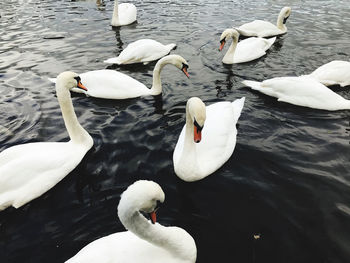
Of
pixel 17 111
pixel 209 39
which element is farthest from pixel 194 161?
pixel 209 39

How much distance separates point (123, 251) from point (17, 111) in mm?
5731

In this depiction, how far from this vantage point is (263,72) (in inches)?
371

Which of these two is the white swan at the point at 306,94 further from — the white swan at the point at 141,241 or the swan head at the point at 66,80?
the white swan at the point at 141,241

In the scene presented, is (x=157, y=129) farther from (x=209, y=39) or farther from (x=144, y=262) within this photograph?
(x=209, y=39)

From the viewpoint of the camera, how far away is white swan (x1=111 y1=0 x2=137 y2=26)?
14.4 meters

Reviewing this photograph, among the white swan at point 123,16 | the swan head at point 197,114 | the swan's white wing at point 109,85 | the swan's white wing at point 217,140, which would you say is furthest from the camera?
the white swan at point 123,16

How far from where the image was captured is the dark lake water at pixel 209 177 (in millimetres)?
3873

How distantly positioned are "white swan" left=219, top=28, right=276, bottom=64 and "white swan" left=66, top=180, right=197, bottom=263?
7.88 metres

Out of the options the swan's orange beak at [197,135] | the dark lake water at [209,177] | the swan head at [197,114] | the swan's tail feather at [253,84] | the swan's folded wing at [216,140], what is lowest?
the dark lake water at [209,177]

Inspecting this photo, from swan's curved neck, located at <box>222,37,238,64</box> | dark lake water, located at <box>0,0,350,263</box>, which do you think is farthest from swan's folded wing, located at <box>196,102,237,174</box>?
swan's curved neck, located at <box>222,37,238,64</box>

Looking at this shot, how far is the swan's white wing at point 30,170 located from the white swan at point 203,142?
1.97m

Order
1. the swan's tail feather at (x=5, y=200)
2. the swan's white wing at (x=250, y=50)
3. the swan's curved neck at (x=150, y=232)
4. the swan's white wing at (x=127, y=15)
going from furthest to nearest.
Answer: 1. the swan's white wing at (x=127, y=15)
2. the swan's white wing at (x=250, y=50)
3. the swan's tail feather at (x=5, y=200)
4. the swan's curved neck at (x=150, y=232)

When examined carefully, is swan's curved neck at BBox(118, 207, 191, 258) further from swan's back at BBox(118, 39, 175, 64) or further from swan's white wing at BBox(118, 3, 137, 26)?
swan's white wing at BBox(118, 3, 137, 26)

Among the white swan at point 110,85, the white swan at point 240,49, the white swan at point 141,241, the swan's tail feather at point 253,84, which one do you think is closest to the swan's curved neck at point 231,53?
the white swan at point 240,49
